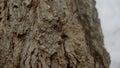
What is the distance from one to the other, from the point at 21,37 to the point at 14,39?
392 mm

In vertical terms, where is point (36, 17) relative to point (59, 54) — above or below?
above

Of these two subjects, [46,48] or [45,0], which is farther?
[45,0]

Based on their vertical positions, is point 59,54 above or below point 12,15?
below

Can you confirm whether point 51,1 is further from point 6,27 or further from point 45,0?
point 6,27

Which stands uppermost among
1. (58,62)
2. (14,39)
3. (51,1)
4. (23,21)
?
(51,1)

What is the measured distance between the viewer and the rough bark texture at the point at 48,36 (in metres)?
13.1

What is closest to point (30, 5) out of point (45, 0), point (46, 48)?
point (45, 0)

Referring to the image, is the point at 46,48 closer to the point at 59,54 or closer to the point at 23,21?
the point at 59,54

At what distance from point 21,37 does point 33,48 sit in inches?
44.3

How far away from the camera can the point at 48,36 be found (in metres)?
13.4

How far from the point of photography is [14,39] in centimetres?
1408

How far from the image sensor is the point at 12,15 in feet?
47.9

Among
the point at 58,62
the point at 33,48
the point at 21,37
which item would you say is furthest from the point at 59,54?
the point at 21,37

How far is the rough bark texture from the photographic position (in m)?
13.1
